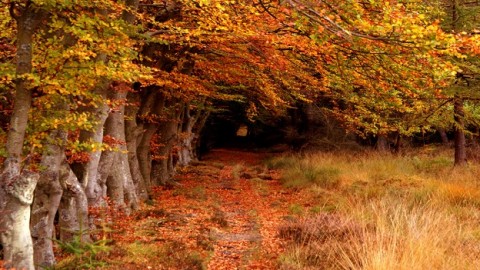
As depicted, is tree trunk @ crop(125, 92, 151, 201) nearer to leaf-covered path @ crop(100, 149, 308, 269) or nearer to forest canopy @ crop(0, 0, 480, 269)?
forest canopy @ crop(0, 0, 480, 269)

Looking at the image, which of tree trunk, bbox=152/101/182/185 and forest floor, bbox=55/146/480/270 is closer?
forest floor, bbox=55/146/480/270

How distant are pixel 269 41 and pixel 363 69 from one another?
2179 mm

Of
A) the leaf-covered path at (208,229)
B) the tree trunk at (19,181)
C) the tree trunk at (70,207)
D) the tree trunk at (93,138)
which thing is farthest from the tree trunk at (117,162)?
the tree trunk at (19,181)

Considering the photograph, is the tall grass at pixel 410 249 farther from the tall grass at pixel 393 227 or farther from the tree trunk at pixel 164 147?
the tree trunk at pixel 164 147

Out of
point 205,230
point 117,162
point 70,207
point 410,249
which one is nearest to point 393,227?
point 410,249

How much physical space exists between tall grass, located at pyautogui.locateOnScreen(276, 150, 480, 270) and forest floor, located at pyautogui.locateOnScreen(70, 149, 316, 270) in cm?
74

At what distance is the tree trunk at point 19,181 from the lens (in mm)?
5184

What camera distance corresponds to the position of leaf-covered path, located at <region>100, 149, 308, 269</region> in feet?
23.8

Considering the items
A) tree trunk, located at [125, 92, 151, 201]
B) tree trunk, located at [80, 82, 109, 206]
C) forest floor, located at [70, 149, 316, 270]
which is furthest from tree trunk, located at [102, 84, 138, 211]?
tree trunk, located at [80, 82, 109, 206]

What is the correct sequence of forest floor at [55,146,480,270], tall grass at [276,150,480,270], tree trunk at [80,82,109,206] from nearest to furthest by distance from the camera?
tall grass at [276,150,480,270] → forest floor at [55,146,480,270] → tree trunk at [80,82,109,206]

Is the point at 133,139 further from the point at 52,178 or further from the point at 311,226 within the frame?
the point at 311,226

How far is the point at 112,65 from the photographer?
633 cm

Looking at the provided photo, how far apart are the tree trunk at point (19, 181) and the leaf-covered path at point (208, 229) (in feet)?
5.41

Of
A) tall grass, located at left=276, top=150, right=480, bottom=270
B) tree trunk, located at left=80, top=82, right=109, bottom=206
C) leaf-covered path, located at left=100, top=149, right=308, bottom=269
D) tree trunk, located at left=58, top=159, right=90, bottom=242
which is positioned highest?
tree trunk, located at left=80, top=82, right=109, bottom=206
